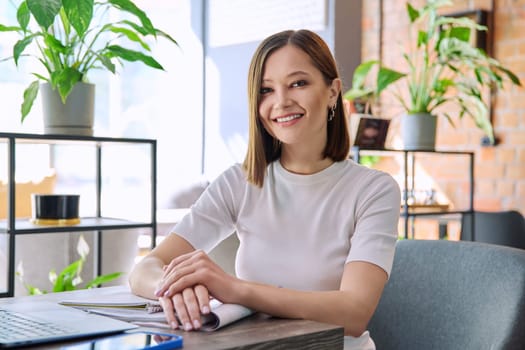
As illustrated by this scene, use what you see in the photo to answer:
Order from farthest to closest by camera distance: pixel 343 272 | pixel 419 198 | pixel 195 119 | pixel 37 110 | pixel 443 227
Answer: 1. pixel 37 110
2. pixel 195 119
3. pixel 443 227
4. pixel 419 198
5. pixel 343 272

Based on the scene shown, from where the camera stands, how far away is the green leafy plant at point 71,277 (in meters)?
2.39

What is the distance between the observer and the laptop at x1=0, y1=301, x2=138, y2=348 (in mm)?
845

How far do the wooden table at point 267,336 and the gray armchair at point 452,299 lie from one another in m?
0.46

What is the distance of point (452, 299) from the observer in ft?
4.62

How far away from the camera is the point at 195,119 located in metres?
5.11

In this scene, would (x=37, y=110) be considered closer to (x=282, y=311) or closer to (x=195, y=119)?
(x=195, y=119)

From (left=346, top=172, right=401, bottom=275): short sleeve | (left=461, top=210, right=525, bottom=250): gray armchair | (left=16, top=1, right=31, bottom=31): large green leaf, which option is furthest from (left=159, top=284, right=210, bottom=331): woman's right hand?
(left=461, top=210, right=525, bottom=250): gray armchair

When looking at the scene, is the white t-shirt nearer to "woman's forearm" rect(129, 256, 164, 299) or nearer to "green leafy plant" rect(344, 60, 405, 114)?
"woman's forearm" rect(129, 256, 164, 299)

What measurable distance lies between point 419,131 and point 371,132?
296 mm

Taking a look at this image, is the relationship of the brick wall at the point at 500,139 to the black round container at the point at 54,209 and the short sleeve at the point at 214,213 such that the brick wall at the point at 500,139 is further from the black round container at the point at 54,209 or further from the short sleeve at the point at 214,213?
the short sleeve at the point at 214,213

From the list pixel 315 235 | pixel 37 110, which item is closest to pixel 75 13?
pixel 315 235

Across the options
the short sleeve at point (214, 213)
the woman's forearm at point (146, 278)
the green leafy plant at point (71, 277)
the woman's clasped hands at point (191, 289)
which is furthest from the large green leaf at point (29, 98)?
the woman's clasped hands at point (191, 289)

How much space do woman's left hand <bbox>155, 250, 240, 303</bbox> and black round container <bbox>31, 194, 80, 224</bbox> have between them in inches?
44.8

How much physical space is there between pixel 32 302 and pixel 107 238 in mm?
1833
